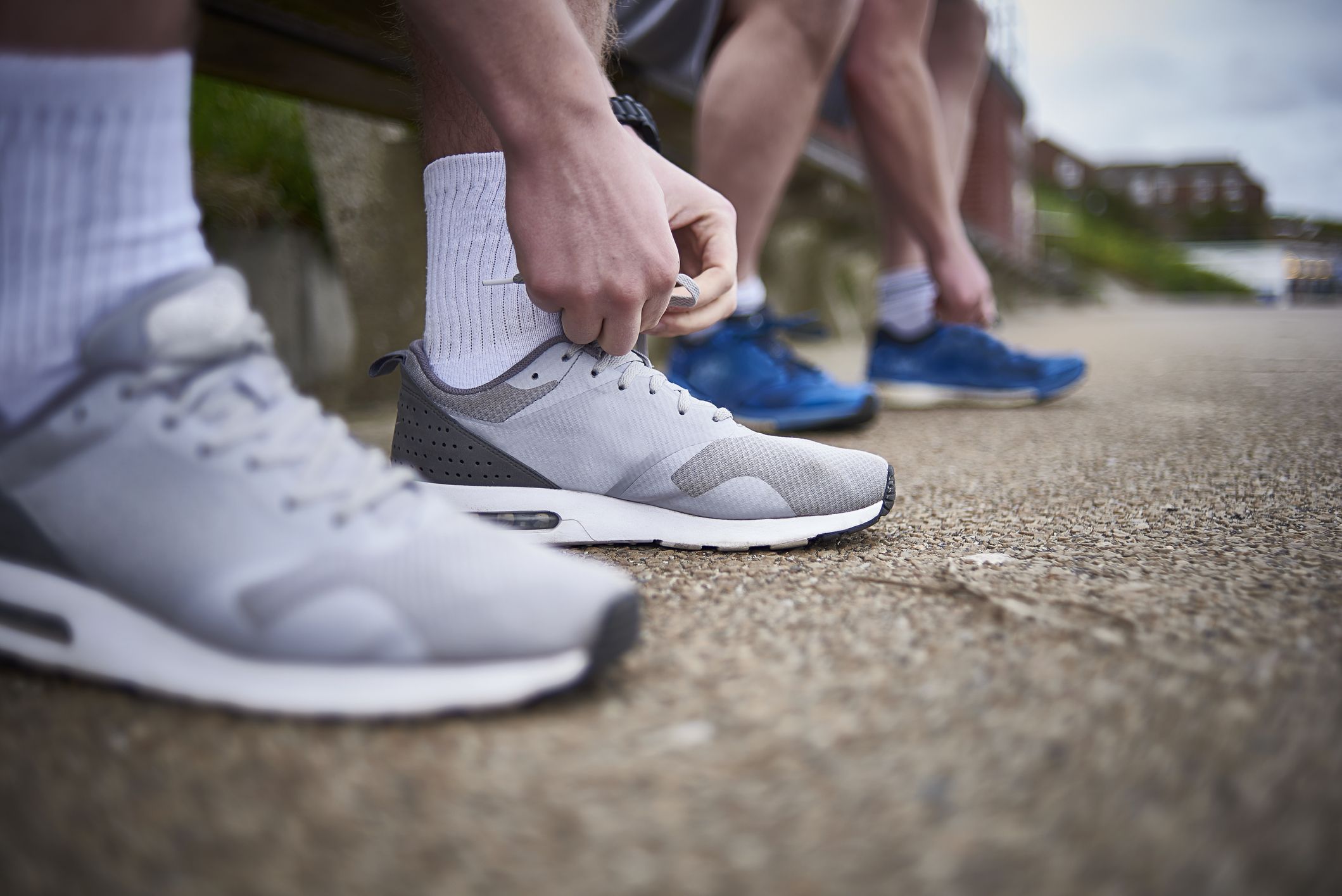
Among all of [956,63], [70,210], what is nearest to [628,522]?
[70,210]

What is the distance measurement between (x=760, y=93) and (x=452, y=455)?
0.85 metres

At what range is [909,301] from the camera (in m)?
1.72

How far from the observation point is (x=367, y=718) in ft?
1.43

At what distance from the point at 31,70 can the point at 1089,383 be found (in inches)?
83.8

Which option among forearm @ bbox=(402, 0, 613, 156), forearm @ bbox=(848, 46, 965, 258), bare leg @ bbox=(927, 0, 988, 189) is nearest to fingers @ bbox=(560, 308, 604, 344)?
forearm @ bbox=(402, 0, 613, 156)

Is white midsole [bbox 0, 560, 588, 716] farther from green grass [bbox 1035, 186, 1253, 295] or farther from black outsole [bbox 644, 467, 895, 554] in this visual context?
green grass [bbox 1035, 186, 1253, 295]

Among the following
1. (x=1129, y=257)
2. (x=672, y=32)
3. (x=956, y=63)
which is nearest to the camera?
(x=672, y=32)

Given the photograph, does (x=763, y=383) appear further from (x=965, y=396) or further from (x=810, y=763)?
(x=810, y=763)

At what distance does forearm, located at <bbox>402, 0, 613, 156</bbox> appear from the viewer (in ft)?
1.86

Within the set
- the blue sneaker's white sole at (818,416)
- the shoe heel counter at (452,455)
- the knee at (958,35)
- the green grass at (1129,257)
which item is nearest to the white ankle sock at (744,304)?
the blue sneaker's white sole at (818,416)

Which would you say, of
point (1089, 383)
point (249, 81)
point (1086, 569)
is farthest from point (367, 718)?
point (1089, 383)

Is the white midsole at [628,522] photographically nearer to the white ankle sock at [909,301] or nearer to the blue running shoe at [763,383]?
the blue running shoe at [763,383]

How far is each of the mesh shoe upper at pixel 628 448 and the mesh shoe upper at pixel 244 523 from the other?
0.83ft

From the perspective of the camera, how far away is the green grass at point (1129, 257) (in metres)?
15.7
